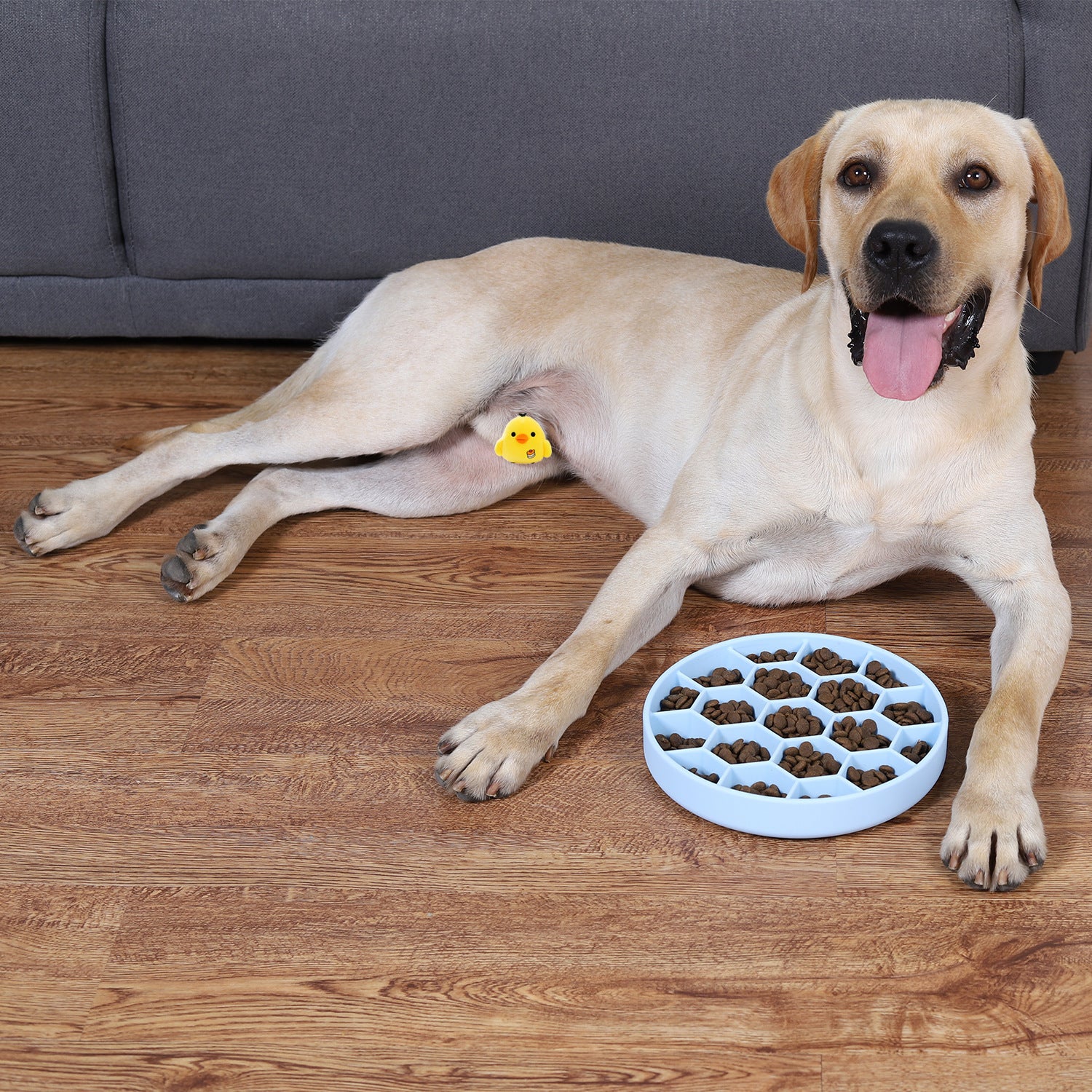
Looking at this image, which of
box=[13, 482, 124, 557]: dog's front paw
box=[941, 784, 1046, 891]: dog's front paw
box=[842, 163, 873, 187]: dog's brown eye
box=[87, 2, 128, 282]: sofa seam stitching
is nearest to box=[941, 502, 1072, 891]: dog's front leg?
box=[941, 784, 1046, 891]: dog's front paw

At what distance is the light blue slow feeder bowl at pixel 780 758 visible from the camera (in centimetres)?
177

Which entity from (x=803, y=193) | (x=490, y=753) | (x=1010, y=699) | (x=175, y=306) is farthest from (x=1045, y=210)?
(x=175, y=306)

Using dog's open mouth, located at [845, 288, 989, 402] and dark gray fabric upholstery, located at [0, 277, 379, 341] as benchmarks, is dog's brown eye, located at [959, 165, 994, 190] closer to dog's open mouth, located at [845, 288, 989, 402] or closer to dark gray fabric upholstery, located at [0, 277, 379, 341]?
dog's open mouth, located at [845, 288, 989, 402]

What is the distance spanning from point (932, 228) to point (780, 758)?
0.83 m

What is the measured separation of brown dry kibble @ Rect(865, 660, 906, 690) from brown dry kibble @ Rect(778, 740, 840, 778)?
9.0 inches

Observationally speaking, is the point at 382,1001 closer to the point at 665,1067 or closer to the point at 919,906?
the point at 665,1067

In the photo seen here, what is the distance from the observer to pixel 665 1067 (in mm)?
1463

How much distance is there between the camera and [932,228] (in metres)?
1.86

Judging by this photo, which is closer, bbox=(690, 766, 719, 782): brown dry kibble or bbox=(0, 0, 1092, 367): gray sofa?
bbox=(690, 766, 719, 782): brown dry kibble

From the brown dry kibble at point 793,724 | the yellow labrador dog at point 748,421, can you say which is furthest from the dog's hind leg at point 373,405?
the brown dry kibble at point 793,724

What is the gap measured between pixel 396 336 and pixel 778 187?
2.92 feet

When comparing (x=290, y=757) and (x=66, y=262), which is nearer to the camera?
(x=290, y=757)

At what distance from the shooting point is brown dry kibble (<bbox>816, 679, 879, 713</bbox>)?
197cm

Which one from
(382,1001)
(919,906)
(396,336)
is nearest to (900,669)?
(919,906)
